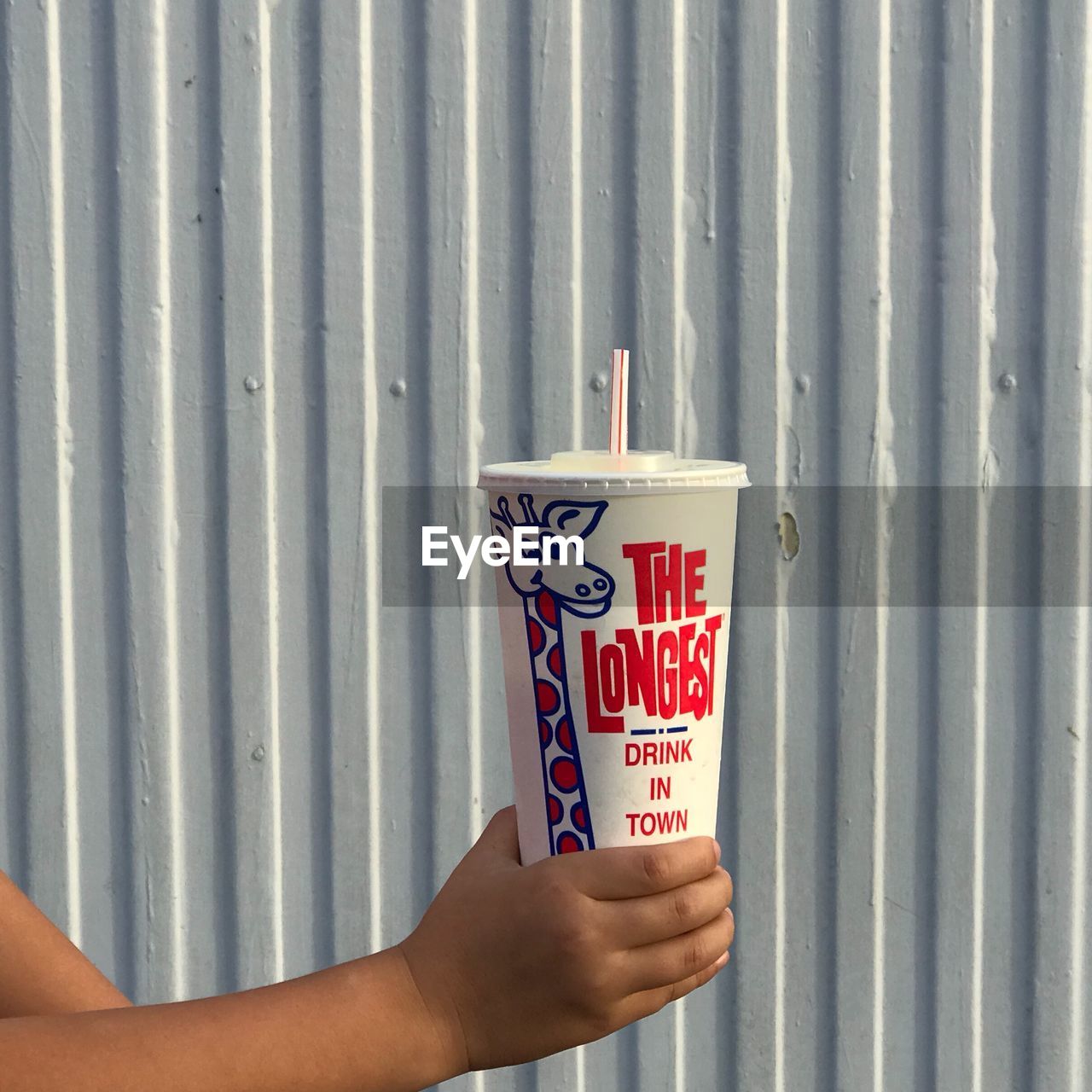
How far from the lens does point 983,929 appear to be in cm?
229

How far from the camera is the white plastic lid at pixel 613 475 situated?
118cm

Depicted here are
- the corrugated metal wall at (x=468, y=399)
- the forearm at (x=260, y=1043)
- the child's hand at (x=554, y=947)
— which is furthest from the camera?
the corrugated metal wall at (x=468, y=399)

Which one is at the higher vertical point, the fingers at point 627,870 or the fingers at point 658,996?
the fingers at point 627,870

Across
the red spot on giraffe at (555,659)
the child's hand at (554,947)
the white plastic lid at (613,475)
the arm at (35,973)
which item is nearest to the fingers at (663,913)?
the child's hand at (554,947)

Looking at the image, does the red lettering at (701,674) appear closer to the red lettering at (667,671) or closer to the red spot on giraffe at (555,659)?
the red lettering at (667,671)

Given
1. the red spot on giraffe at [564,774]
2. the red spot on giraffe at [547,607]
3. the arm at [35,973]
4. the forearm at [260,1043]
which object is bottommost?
the arm at [35,973]

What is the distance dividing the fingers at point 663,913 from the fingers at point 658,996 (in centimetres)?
7

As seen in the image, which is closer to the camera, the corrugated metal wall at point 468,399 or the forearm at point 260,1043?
the forearm at point 260,1043

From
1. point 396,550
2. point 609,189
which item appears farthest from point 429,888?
point 609,189

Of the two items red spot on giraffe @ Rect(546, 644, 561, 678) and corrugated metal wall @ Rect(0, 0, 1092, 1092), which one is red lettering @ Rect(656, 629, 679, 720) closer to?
red spot on giraffe @ Rect(546, 644, 561, 678)

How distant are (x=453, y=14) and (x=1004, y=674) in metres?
1.61

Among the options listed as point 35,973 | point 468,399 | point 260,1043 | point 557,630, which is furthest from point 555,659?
point 468,399

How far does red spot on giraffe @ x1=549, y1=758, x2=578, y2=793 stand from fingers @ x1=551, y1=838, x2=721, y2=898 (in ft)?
0.27

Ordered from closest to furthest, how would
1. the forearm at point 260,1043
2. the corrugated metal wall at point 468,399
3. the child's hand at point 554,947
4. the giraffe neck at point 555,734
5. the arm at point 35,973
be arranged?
the forearm at point 260,1043, the child's hand at point 554,947, the giraffe neck at point 555,734, the arm at point 35,973, the corrugated metal wall at point 468,399
